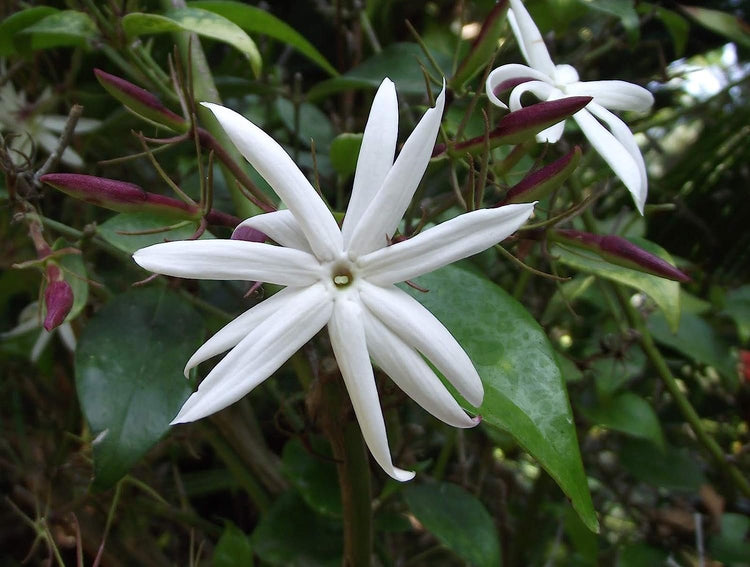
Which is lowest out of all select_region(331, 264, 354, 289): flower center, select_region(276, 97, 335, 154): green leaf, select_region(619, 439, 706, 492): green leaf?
select_region(619, 439, 706, 492): green leaf

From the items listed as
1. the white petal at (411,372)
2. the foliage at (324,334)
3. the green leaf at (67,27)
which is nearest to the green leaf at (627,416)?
the foliage at (324,334)

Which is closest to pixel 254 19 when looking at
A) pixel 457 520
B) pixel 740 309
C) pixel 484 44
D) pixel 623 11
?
pixel 484 44

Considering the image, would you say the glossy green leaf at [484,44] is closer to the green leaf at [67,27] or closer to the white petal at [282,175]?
the white petal at [282,175]

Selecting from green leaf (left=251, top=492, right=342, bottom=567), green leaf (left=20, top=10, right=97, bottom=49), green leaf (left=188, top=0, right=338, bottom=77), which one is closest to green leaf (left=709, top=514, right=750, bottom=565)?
green leaf (left=251, top=492, right=342, bottom=567)

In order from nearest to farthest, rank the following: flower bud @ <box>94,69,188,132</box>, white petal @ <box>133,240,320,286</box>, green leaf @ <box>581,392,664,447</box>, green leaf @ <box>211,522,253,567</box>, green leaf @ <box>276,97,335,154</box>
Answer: white petal @ <box>133,240,320,286</box> → flower bud @ <box>94,69,188,132</box> → green leaf @ <box>211,522,253,567</box> → green leaf @ <box>581,392,664,447</box> → green leaf @ <box>276,97,335,154</box>

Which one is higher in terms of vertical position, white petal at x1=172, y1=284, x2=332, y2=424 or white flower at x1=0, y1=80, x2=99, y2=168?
white petal at x1=172, y1=284, x2=332, y2=424

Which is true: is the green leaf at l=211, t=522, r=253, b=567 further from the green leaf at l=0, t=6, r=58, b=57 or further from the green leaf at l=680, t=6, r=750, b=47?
the green leaf at l=680, t=6, r=750, b=47
